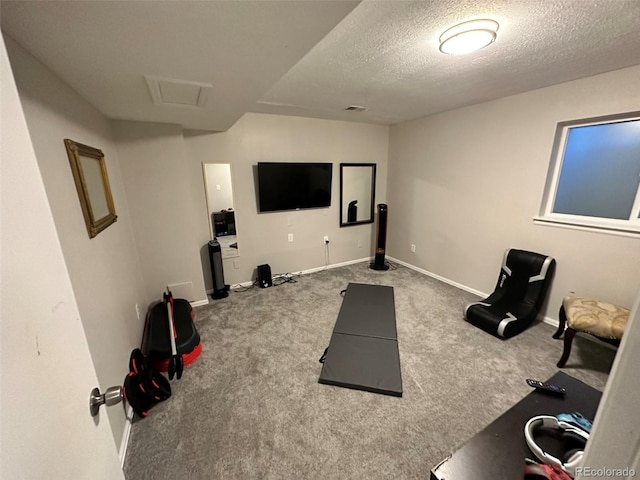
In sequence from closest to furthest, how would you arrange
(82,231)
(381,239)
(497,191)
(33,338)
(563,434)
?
(33,338) < (563,434) < (82,231) < (497,191) < (381,239)

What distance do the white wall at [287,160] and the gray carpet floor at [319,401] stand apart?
44.4 inches

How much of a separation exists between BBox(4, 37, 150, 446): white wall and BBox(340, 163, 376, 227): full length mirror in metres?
2.98

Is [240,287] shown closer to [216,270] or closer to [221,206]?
[216,270]

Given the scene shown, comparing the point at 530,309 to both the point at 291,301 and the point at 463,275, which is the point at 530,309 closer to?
the point at 463,275

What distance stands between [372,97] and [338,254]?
2.48 meters

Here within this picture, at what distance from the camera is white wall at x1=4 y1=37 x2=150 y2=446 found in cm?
110

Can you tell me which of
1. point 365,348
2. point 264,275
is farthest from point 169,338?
point 365,348

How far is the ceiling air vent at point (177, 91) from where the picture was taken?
1470 millimetres

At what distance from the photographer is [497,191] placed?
9.78 ft

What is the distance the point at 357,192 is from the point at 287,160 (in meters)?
1.35

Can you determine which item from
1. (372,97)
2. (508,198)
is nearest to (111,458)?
(372,97)

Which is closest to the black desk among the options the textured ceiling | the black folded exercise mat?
the black folded exercise mat

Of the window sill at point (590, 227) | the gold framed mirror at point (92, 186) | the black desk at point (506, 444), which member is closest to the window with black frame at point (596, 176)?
the window sill at point (590, 227)

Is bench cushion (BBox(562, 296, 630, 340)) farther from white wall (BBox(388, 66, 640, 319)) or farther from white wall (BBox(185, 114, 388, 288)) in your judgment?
white wall (BBox(185, 114, 388, 288))
